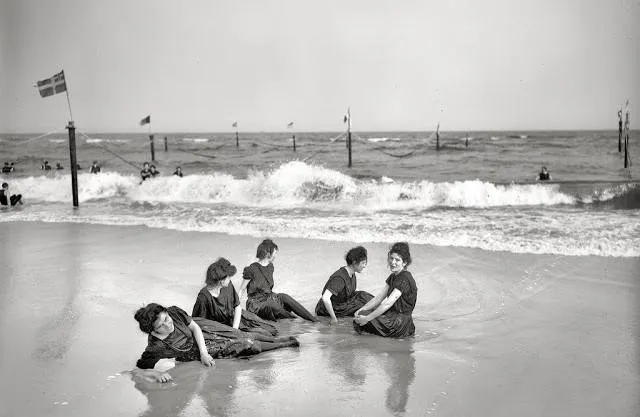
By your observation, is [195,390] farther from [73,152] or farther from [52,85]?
[73,152]

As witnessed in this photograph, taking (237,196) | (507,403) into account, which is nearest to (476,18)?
(237,196)

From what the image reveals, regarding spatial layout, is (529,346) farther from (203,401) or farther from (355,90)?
(355,90)

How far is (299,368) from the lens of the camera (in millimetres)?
3184

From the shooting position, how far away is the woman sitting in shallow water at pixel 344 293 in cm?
417

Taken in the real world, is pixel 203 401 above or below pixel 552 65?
below

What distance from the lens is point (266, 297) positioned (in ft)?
14.1

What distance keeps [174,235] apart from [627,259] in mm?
5730

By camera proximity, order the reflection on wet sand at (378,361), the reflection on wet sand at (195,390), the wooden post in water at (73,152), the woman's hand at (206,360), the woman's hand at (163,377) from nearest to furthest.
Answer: the reflection on wet sand at (195,390)
the reflection on wet sand at (378,361)
the woman's hand at (163,377)
the woman's hand at (206,360)
the wooden post in water at (73,152)

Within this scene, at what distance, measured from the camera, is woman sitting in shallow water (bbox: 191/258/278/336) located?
11.6 feet

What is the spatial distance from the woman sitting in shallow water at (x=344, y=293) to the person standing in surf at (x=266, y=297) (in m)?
0.16

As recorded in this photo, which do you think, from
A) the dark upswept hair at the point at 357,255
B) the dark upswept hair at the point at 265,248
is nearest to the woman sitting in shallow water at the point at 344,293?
the dark upswept hair at the point at 357,255

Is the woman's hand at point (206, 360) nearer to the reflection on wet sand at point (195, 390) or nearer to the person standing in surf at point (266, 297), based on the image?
the reflection on wet sand at point (195, 390)

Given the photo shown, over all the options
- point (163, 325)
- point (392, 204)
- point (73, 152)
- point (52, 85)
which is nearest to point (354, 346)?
point (163, 325)

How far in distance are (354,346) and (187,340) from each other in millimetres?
1088
